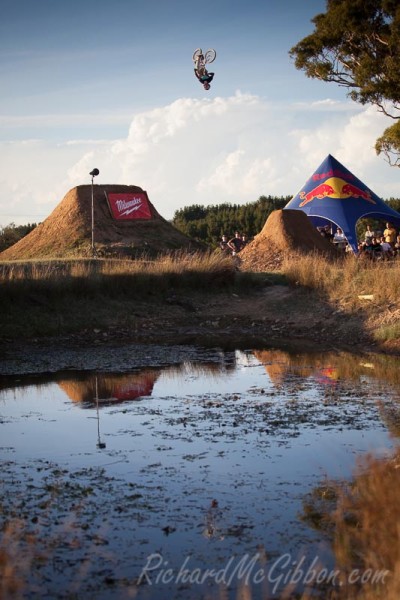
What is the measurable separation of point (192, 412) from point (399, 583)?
245 inches

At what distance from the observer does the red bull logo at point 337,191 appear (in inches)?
1298

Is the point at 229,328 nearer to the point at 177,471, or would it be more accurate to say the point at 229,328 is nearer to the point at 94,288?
the point at 94,288

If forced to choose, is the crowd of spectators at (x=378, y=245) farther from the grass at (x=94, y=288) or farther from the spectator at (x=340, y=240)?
the grass at (x=94, y=288)

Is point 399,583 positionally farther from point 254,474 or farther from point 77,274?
point 77,274

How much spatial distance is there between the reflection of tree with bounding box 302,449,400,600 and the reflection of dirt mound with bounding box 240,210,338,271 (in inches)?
742

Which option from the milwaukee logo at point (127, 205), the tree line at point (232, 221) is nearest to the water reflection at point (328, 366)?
the milwaukee logo at point (127, 205)

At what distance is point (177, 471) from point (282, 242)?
20.0 m

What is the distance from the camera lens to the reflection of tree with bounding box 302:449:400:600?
5223 millimetres

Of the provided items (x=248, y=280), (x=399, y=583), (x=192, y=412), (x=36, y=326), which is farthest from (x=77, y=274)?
(x=399, y=583)

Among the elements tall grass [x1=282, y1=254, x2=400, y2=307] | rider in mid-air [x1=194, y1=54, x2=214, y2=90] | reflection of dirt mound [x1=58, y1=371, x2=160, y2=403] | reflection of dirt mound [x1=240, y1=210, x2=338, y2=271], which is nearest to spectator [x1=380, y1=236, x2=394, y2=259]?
reflection of dirt mound [x1=240, y1=210, x2=338, y2=271]

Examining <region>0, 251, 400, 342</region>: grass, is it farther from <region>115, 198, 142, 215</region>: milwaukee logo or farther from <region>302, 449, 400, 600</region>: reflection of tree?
<region>302, 449, 400, 600</region>: reflection of tree

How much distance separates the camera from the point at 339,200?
32688 mm

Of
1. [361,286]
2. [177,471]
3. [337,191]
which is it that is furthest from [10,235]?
[177,471]

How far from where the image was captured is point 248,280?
23.7 meters
